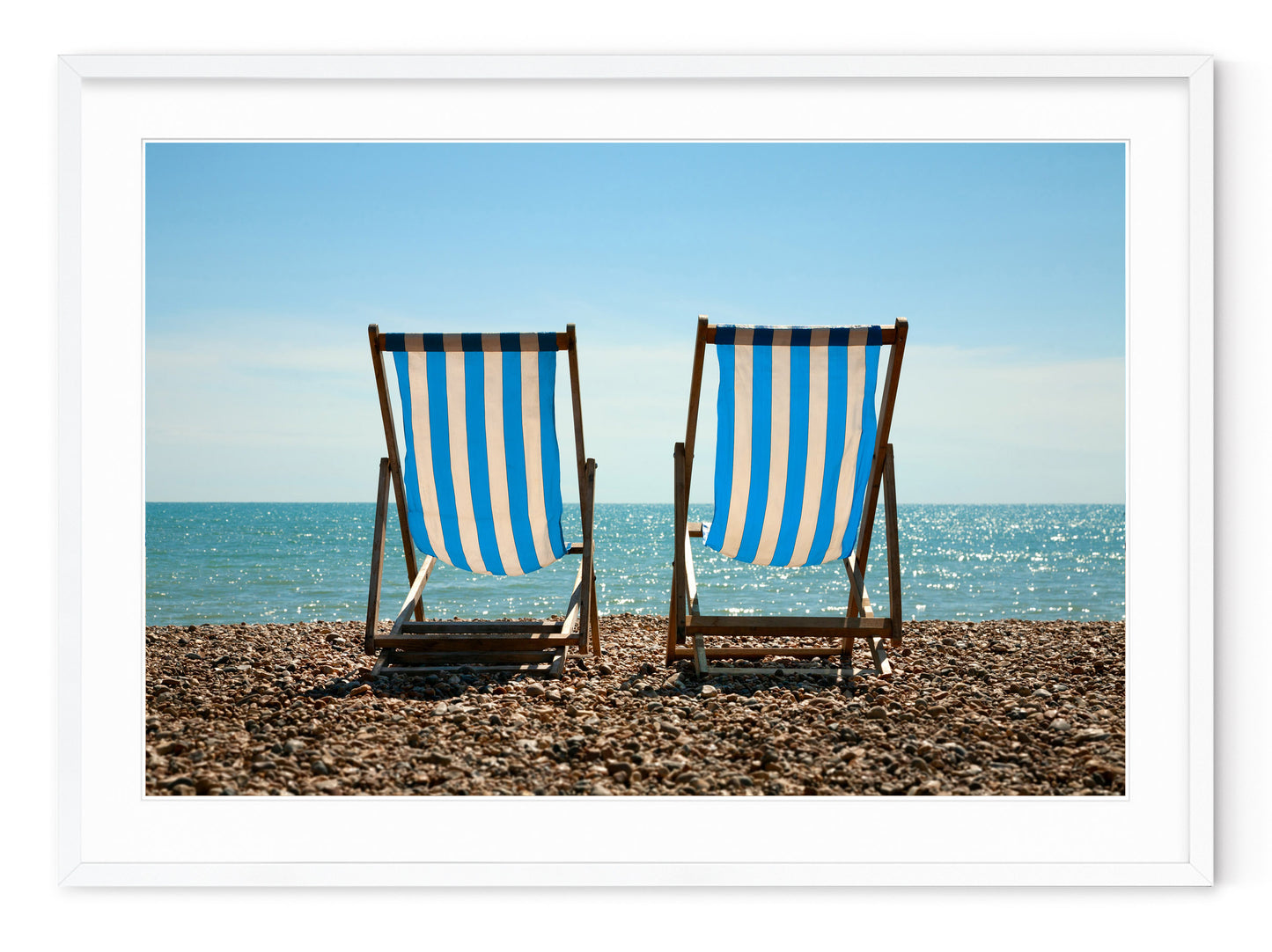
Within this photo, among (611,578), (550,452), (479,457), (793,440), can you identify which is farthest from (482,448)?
(611,578)

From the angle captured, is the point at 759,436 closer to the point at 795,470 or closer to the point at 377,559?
the point at 795,470

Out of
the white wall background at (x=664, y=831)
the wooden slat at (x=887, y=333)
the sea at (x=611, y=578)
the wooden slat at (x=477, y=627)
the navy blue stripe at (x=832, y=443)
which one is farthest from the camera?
the sea at (x=611, y=578)

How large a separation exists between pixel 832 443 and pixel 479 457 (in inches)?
56.9

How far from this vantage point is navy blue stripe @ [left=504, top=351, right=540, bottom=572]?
362 cm

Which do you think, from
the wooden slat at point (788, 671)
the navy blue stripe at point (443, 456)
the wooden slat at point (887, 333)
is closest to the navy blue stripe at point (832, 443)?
the wooden slat at point (887, 333)

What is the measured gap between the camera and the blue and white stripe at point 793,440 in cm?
341

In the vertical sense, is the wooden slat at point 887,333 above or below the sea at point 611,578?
above

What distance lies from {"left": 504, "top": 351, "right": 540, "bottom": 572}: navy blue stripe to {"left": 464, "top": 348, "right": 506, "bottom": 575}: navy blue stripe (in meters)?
0.09

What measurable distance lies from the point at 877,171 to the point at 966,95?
2163 mm

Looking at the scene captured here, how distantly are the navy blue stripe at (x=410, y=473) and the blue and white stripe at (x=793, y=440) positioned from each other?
1.21 meters

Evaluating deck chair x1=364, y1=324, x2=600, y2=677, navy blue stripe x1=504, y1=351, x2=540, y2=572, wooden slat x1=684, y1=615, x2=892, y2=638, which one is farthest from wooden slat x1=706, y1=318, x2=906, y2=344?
wooden slat x1=684, y1=615, x2=892, y2=638

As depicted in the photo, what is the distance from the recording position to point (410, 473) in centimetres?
373

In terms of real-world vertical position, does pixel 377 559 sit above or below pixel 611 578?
above

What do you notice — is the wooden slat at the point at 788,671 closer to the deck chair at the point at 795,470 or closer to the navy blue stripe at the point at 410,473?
the deck chair at the point at 795,470
